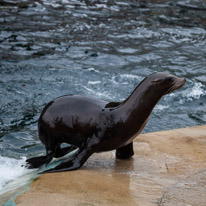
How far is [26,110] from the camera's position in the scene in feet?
24.4

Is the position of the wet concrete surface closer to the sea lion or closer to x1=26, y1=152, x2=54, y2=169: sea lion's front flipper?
the sea lion

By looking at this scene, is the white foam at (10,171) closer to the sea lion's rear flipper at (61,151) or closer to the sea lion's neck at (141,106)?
the sea lion's rear flipper at (61,151)

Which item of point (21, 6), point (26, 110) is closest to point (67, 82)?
point (26, 110)

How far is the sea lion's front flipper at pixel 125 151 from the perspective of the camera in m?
4.61

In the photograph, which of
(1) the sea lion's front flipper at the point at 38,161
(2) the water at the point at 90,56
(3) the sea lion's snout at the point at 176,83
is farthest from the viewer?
(2) the water at the point at 90,56

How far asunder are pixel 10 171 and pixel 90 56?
6.45m

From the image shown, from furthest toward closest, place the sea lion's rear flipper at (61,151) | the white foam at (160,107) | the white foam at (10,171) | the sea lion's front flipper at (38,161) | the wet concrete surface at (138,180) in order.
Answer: the white foam at (160,107)
the sea lion's rear flipper at (61,151)
the sea lion's front flipper at (38,161)
the white foam at (10,171)
the wet concrete surface at (138,180)

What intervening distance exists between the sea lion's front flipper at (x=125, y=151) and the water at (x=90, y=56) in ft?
3.18

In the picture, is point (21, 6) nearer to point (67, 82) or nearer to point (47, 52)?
point (47, 52)

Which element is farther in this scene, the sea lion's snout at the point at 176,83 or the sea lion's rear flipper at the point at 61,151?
the sea lion's rear flipper at the point at 61,151

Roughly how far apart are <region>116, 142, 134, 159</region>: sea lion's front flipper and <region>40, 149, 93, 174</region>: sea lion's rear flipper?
420mm

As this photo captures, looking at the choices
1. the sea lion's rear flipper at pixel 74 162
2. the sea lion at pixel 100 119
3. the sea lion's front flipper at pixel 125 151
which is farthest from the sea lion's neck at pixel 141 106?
the sea lion's rear flipper at pixel 74 162

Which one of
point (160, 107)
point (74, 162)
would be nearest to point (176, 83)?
point (74, 162)

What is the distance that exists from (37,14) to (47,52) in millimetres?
Answer: 3852
